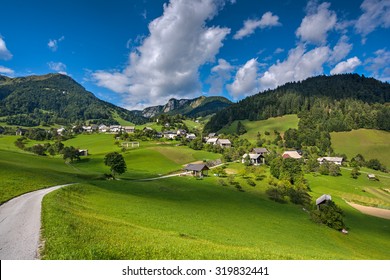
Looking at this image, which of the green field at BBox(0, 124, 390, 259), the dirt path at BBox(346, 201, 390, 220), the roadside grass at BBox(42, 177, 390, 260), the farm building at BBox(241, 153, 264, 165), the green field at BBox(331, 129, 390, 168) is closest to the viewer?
the roadside grass at BBox(42, 177, 390, 260)

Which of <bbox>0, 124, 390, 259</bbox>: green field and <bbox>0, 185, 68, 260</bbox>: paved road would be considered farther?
<bbox>0, 124, 390, 259</bbox>: green field

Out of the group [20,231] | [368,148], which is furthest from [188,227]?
[368,148]

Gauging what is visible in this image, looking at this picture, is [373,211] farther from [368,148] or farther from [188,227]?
[368,148]

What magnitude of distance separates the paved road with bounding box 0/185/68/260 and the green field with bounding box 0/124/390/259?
0.72 meters

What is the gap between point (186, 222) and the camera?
34812mm

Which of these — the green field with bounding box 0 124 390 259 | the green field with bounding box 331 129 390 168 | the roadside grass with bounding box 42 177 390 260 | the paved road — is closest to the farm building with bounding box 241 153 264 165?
the green field with bounding box 0 124 390 259

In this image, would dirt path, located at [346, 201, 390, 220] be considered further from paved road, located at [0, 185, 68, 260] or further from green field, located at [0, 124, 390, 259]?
paved road, located at [0, 185, 68, 260]

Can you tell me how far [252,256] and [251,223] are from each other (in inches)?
1173

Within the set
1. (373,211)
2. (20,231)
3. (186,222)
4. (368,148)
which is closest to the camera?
(20,231)

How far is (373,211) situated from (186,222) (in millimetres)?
72713

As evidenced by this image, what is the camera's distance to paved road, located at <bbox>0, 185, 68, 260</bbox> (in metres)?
12.7

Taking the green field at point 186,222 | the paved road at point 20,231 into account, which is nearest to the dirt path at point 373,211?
the green field at point 186,222

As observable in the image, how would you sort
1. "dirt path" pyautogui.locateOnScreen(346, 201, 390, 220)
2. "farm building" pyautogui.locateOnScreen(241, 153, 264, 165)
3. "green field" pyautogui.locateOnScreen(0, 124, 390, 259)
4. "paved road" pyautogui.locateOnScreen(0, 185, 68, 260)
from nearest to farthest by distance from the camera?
"paved road" pyautogui.locateOnScreen(0, 185, 68, 260)
"green field" pyautogui.locateOnScreen(0, 124, 390, 259)
"dirt path" pyautogui.locateOnScreen(346, 201, 390, 220)
"farm building" pyautogui.locateOnScreen(241, 153, 264, 165)

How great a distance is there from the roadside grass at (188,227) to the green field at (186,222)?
0.20ft
